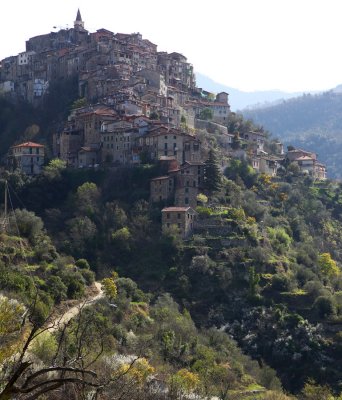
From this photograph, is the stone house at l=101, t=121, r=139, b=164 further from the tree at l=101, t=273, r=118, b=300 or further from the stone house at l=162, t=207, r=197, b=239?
the tree at l=101, t=273, r=118, b=300

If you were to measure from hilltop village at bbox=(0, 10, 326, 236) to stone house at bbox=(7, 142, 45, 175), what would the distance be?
0.28ft

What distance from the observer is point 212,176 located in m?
63.2

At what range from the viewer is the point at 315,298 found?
55719mm

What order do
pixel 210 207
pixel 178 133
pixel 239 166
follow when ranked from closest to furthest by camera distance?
1. pixel 210 207
2. pixel 178 133
3. pixel 239 166

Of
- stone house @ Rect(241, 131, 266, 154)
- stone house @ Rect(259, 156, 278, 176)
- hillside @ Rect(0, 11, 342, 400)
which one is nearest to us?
hillside @ Rect(0, 11, 342, 400)

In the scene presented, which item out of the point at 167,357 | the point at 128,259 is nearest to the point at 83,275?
the point at 128,259

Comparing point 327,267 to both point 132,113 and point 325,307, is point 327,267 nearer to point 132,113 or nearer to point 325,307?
point 325,307

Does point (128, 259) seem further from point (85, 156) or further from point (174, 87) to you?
point (174, 87)

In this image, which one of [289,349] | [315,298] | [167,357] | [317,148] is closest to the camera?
[167,357]

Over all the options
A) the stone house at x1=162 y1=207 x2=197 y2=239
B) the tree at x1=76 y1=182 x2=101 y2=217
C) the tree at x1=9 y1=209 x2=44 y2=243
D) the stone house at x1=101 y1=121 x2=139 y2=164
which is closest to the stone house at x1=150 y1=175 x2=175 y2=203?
the stone house at x1=162 y1=207 x2=197 y2=239

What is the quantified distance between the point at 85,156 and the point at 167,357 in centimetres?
2750

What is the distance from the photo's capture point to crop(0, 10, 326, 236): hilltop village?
65625 millimetres

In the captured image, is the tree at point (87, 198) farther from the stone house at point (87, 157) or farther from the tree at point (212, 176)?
the tree at point (212, 176)

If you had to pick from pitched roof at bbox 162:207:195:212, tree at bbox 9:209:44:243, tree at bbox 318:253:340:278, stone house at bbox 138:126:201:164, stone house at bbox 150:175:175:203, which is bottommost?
tree at bbox 318:253:340:278
